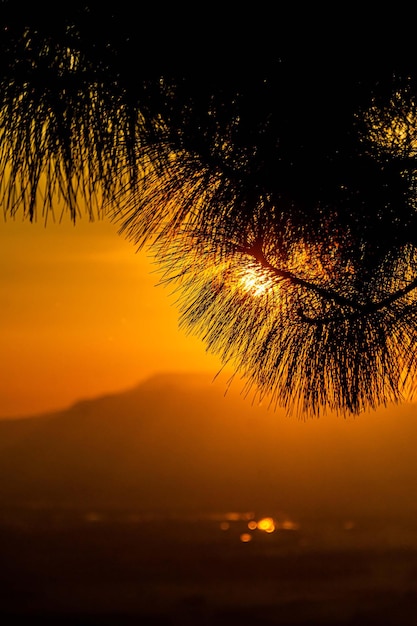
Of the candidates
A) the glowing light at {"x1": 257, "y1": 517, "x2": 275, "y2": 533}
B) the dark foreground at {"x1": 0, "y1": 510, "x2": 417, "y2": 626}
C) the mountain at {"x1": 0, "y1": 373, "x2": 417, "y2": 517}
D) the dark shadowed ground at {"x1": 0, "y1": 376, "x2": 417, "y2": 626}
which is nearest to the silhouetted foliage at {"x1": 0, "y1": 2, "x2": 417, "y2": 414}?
the dark shadowed ground at {"x1": 0, "y1": 376, "x2": 417, "y2": 626}

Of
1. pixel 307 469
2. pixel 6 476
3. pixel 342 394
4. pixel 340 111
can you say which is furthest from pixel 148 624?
pixel 307 469

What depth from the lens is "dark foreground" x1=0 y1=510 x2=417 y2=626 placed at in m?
16.2

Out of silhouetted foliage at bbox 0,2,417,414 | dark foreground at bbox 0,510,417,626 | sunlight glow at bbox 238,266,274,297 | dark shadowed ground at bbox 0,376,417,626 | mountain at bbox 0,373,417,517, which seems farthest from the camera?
mountain at bbox 0,373,417,517

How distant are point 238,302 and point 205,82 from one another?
1035 millimetres

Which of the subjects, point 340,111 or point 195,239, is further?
point 195,239

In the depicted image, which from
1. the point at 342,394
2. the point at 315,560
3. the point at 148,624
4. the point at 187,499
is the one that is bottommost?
the point at 342,394

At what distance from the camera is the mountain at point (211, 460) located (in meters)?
123

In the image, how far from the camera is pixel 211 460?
162 m

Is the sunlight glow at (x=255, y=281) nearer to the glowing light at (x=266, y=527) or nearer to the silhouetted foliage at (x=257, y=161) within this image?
the silhouetted foliage at (x=257, y=161)

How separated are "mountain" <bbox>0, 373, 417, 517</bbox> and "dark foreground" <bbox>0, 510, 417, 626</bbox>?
2737 inches

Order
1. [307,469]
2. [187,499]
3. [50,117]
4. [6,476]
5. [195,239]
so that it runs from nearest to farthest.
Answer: [50,117] → [195,239] → [187,499] → [6,476] → [307,469]

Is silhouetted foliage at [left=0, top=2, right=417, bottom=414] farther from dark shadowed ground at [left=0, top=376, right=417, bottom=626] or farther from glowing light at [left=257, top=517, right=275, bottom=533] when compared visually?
glowing light at [left=257, top=517, right=275, bottom=533]

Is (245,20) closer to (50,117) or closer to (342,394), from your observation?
(50,117)

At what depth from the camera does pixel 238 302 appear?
110 inches
